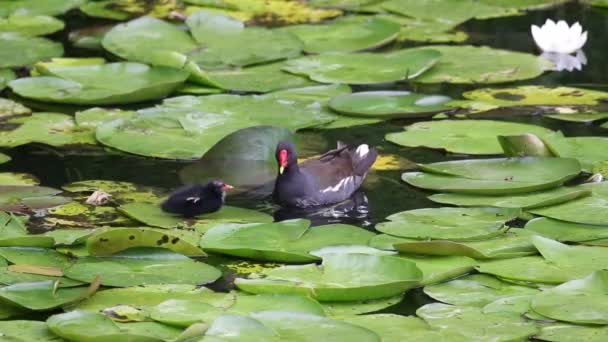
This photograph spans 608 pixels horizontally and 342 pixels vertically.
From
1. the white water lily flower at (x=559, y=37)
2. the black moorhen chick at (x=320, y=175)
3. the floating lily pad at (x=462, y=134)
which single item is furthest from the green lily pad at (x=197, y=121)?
the white water lily flower at (x=559, y=37)

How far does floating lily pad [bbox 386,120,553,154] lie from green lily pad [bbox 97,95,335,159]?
1.62 ft

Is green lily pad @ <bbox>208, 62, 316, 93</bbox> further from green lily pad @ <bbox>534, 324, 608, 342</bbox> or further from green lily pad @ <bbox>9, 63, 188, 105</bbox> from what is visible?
green lily pad @ <bbox>534, 324, 608, 342</bbox>

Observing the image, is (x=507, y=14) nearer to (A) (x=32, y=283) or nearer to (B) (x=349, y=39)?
(B) (x=349, y=39)

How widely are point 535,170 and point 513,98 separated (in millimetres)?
1473

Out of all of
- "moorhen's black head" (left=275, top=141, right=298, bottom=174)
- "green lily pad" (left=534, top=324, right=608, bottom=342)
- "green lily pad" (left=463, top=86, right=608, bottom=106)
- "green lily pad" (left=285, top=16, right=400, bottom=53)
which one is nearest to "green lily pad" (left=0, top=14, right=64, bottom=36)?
"green lily pad" (left=285, top=16, right=400, bottom=53)

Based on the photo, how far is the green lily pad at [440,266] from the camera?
4.57 metres

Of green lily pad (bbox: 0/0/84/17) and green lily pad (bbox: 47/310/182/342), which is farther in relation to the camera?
green lily pad (bbox: 0/0/84/17)

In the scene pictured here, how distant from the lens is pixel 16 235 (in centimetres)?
498

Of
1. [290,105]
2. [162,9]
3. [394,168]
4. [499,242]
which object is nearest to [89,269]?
[499,242]

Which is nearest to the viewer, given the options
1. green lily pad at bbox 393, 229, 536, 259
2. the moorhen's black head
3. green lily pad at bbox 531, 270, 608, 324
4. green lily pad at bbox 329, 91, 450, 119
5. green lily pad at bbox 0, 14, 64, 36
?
green lily pad at bbox 531, 270, 608, 324

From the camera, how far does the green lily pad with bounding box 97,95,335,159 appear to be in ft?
20.5

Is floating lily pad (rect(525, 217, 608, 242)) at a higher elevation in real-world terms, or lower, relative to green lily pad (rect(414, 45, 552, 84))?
lower

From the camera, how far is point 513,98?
705 centimetres

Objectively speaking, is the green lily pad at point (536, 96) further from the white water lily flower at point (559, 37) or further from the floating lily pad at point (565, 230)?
the floating lily pad at point (565, 230)
